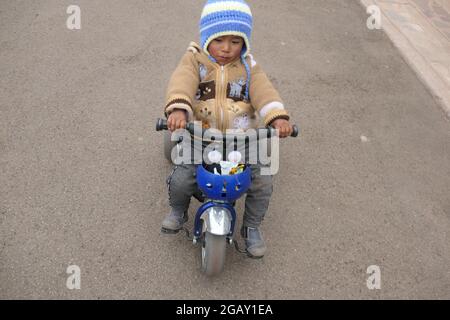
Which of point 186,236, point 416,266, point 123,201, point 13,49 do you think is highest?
point 13,49

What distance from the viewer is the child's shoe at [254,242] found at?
2.77 m

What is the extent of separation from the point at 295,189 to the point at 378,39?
3.35 metres

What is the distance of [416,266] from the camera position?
9.71 feet

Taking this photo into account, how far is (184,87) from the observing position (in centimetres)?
246

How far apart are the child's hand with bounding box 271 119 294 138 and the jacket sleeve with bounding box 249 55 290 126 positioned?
1.3 inches

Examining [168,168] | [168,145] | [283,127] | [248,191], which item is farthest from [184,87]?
[168,168]

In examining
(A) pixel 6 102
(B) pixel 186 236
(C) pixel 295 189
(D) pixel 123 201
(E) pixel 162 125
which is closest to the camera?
(E) pixel 162 125

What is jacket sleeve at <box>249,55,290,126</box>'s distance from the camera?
241 centimetres

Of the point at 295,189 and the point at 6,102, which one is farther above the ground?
the point at 6,102

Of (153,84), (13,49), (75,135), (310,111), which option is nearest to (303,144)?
(310,111)

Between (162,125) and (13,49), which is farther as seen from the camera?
(13,49)

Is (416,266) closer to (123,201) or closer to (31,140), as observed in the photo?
(123,201)

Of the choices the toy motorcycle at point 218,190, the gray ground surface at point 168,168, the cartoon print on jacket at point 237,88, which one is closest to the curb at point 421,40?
the gray ground surface at point 168,168

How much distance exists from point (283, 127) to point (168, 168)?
56.1 inches
